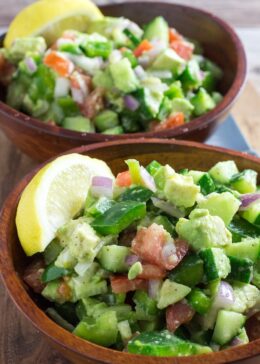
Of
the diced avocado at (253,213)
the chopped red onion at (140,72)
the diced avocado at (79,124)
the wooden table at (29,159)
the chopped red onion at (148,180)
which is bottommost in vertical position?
the wooden table at (29,159)

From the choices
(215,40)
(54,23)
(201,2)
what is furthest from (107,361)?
(201,2)

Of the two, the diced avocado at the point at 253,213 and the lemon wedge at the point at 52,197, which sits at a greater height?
A: the diced avocado at the point at 253,213

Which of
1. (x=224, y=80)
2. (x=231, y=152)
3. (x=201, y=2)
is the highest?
(x=231, y=152)

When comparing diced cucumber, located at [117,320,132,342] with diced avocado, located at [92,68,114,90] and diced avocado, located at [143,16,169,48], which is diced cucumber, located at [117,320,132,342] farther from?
diced avocado, located at [143,16,169,48]

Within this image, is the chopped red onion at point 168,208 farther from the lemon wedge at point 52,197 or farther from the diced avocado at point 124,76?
the diced avocado at point 124,76

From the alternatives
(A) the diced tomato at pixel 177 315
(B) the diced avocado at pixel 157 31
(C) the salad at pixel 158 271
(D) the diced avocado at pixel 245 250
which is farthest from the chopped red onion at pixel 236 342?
(B) the diced avocado at pixel 157 31

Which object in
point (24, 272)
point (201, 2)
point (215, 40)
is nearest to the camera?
point (24, 272)

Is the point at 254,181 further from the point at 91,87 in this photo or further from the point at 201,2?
the point at 201,2

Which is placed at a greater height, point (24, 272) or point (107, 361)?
point (107, 361)
